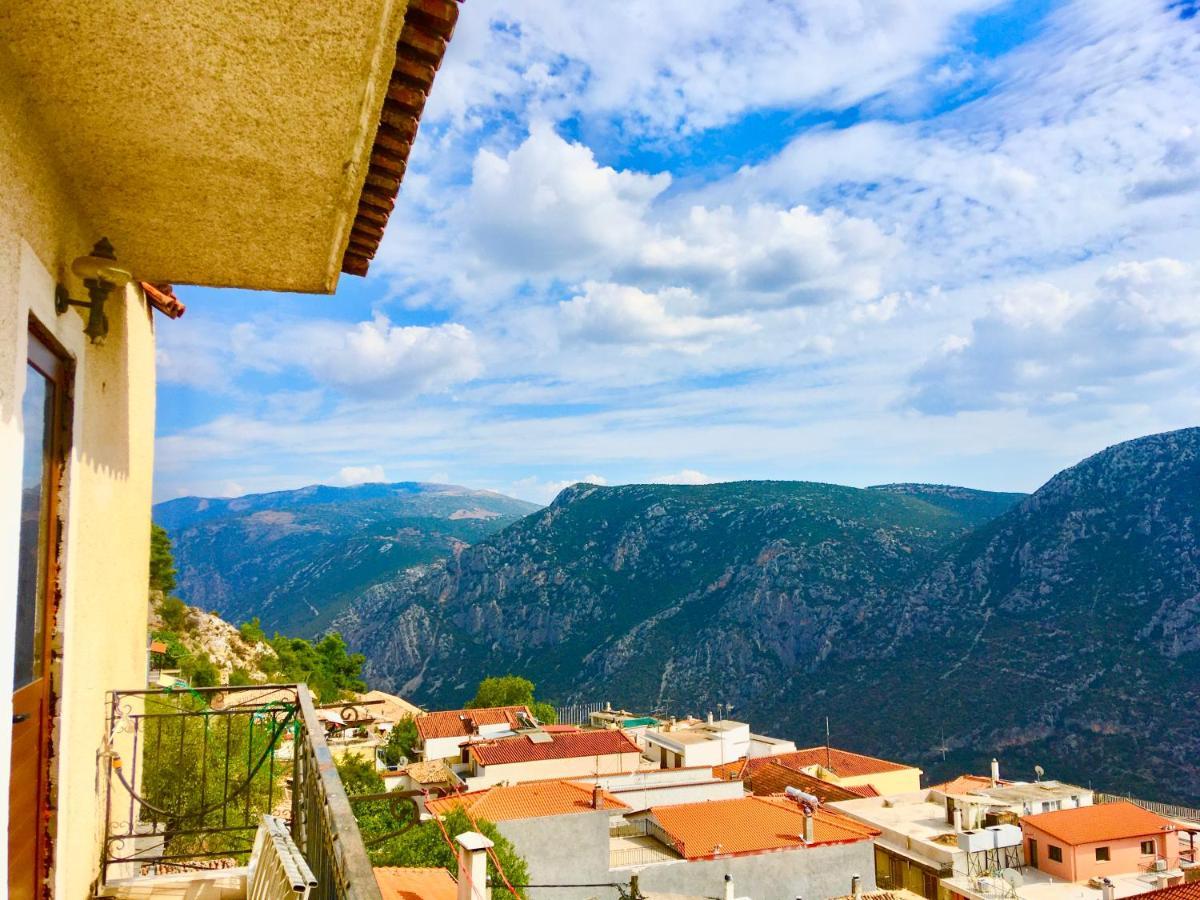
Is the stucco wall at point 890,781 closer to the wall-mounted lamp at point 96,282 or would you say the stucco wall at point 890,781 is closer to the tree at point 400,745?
the tree at point 400,745

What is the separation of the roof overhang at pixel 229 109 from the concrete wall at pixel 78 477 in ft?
0.49

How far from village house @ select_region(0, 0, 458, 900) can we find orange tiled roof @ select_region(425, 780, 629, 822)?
16.6m

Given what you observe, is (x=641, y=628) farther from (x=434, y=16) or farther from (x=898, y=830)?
(x=434, y=16)

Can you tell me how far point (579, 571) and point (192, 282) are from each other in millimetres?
92169

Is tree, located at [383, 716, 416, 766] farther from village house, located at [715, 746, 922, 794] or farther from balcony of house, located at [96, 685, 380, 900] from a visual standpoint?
balcony of house, located at [96, 685, 380, 900]

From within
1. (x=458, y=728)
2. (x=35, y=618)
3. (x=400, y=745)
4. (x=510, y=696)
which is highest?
(x=35, y=618)

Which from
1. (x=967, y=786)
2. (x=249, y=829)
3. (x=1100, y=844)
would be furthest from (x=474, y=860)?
(x=967, y=786)

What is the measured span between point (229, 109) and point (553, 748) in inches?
1266

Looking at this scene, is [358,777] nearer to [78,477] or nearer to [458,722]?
[458,722]

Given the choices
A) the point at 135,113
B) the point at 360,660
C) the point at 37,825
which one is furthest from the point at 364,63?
the point at 360,660

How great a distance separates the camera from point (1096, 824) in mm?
23875

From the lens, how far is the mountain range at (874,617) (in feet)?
177

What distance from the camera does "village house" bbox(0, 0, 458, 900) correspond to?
218cm

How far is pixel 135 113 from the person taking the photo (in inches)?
101
